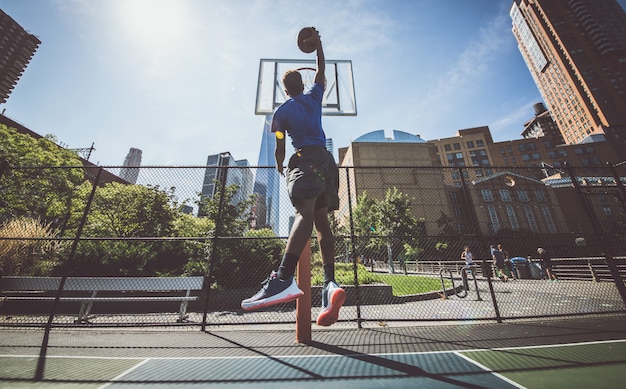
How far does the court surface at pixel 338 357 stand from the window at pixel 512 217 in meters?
42.4

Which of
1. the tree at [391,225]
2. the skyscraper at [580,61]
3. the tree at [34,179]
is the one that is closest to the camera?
the tree at [34,179]

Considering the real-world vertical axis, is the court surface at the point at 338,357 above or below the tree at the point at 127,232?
below

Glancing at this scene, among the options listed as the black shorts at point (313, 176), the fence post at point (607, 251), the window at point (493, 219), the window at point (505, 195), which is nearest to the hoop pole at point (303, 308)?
the black shorts at point (313, 176)

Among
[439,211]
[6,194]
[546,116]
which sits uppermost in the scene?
[546,116]

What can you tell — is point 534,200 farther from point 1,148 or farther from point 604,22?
point 604,22

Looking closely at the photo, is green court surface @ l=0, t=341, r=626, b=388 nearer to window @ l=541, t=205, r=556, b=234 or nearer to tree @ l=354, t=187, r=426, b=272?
tree @ l=354, t=187, r=426, b=272

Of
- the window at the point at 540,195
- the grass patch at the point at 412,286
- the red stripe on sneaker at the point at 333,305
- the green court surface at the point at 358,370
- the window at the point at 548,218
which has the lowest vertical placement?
the green court surface at the point at 358,370

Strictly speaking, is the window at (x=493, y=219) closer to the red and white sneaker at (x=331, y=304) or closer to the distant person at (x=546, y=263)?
the distant person at (x=546, y=263)

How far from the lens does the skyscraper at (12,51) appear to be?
46156 mm

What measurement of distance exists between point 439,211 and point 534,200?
53.7ft

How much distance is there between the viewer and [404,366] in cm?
280

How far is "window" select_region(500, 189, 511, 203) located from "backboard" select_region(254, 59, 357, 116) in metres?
44.9

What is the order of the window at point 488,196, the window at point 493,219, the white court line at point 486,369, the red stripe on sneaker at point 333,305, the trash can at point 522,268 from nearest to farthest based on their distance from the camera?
the red stripe on sneaker at point 333,305 < the white court line at point 486,369 < the trash can at point 522,268 < the window at point 493,219 < the window at point 488,196

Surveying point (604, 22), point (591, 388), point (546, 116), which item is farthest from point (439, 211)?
point (604, 22)
